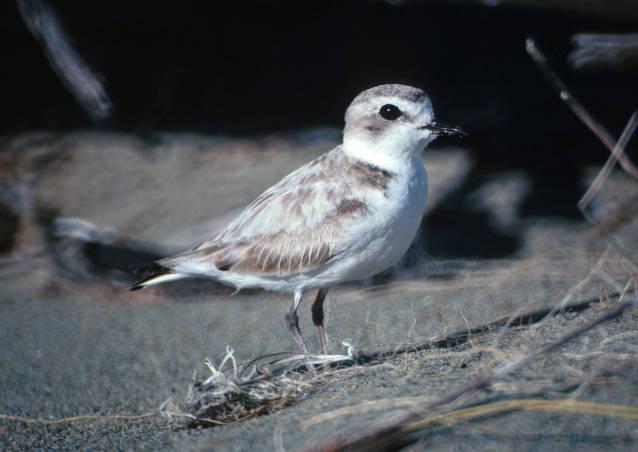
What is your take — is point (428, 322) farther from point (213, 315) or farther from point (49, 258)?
point (49, 258)

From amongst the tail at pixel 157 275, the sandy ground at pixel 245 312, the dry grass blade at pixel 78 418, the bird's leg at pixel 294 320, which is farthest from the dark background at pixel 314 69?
the dry grass blade at pixel 78 418

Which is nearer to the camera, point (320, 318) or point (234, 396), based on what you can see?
point (234, 396)

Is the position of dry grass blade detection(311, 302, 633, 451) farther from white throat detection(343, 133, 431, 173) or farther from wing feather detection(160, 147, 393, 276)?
white throat detection(343, 133, 431, 173)

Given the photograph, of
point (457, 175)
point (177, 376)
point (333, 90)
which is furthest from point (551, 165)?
point (177, 376)

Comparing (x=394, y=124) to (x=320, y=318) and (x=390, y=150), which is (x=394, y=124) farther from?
(x=320, y=318)

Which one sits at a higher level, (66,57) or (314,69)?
(66,57)

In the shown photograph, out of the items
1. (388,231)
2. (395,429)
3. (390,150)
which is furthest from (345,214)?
(395,429)
